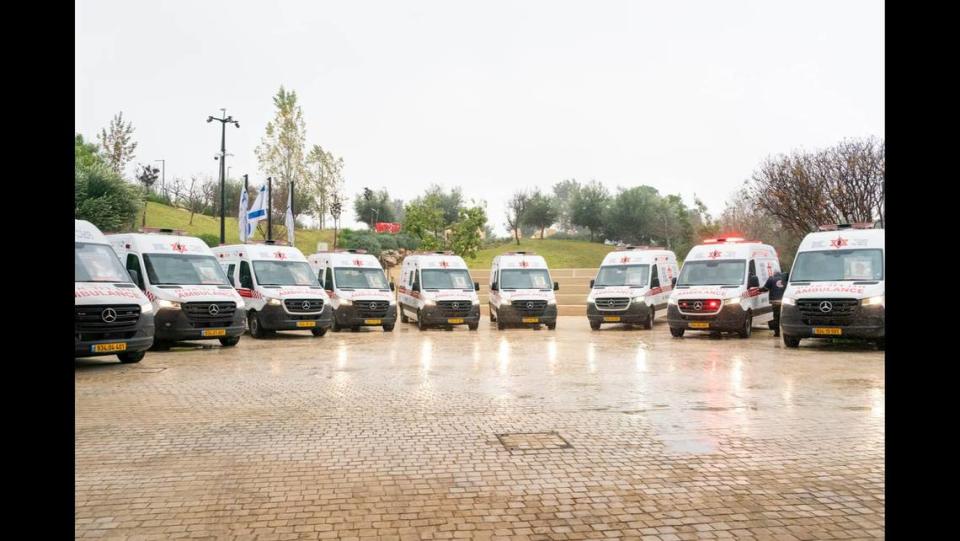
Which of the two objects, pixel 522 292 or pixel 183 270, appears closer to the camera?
pixel 183 270

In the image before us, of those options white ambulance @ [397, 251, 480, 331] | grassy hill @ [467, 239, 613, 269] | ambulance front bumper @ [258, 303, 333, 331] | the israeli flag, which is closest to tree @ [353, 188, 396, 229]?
grassy hill @ [467, 239, 613, 269]

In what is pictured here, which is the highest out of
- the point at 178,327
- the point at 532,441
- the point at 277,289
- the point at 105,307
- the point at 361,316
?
the point at 277,289

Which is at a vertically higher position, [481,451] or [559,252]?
[559,252]

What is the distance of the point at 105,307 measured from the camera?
11898 mm

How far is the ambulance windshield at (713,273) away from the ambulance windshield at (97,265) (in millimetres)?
12965

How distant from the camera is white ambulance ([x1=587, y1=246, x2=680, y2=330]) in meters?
21.4

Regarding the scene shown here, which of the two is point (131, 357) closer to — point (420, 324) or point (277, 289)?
point (277, 289)

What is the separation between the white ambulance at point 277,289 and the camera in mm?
18297

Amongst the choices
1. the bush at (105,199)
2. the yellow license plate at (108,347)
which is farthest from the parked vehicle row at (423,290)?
the bush at (105,199)

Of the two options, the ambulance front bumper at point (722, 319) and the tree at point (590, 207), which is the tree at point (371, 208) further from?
the ambulance front bumper at point (722, 319)

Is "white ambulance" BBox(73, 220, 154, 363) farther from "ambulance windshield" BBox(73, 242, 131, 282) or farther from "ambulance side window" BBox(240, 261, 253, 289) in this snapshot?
"ambulance side window" BBox(240, 261, 253, 289)

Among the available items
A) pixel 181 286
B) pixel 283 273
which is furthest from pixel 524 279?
pixel 181 286

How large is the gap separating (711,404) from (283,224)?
51.1 meters

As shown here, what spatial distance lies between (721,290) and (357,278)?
1023 cm
